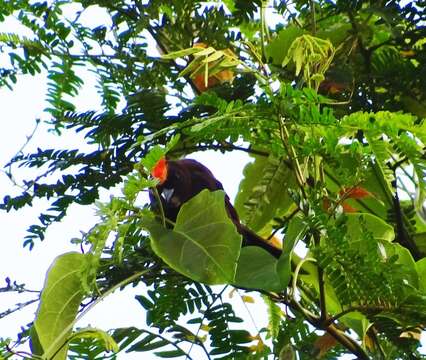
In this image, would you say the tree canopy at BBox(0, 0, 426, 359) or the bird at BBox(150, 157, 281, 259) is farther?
the bird at BBox(150, 157, 281, 259)

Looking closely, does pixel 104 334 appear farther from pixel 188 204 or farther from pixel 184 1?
pixel 184 1

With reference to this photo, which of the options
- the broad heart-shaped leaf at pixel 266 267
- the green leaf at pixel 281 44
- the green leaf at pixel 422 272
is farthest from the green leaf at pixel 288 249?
the green leaf at pixel 281 44

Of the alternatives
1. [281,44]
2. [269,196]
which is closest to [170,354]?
[269,196]

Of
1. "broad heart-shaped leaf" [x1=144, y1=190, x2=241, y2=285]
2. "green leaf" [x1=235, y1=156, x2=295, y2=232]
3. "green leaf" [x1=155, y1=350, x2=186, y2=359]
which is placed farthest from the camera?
"green leaf" [x1=235, y1=156, x2=295, y2=232]

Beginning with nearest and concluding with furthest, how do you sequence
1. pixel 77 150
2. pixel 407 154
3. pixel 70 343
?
pixel 407 154, pixel 70 343, pixel 77 150

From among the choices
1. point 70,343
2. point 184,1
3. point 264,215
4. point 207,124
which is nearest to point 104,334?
Result: point 70,343

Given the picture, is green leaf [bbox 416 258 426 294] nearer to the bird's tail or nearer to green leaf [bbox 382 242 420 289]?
green leaf [bbox 382 242 420 289]

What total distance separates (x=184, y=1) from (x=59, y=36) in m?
0.16

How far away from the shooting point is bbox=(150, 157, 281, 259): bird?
0.93 metres

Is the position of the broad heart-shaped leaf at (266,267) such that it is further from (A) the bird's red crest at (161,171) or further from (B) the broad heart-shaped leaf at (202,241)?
(A) the bird's red crest at (161,171)

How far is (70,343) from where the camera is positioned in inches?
33.5

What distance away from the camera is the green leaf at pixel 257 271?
0.73 metres

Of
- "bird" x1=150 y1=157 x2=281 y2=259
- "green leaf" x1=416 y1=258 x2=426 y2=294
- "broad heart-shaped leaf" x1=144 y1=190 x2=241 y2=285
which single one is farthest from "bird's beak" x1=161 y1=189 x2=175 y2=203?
"green leaf" x1=416 y1=258 x2=426 y2=294

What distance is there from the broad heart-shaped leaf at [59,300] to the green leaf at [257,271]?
→ 0.13m
